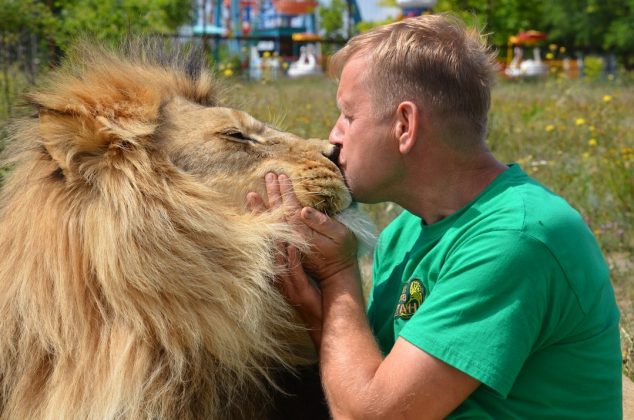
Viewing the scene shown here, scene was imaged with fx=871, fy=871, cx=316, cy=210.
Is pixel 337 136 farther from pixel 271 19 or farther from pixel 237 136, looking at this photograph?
pixel 271 19

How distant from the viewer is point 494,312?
213 cm

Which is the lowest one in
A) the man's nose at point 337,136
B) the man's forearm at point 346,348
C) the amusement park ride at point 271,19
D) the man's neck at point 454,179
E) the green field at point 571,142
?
the amusement park ride at point 271,19

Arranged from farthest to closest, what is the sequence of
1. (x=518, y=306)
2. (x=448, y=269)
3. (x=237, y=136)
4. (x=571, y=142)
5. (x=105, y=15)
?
(x=571, y=142) < (x=105, y=15) < (x=237, y=136) < (x=448, y=269) < (x=518, y=306)

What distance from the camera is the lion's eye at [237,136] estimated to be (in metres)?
2.76

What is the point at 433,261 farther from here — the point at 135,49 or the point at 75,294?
the point at 135,49

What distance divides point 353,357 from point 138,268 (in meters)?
0.64

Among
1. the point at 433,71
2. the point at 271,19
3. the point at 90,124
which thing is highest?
the point at 433,71

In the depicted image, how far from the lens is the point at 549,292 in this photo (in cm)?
218

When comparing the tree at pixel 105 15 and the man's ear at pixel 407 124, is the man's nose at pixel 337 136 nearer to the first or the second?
the man's ear at pixel 407 124

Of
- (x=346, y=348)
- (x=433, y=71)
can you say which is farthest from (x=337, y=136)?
(x=346, y=348)

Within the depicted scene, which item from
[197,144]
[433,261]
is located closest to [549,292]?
[433,261]

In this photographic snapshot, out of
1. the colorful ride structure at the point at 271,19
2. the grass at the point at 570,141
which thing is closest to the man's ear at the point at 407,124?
the grass at the point at 570,141

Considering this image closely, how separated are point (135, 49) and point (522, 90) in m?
12.1

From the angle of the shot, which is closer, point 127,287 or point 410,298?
point 127,287
